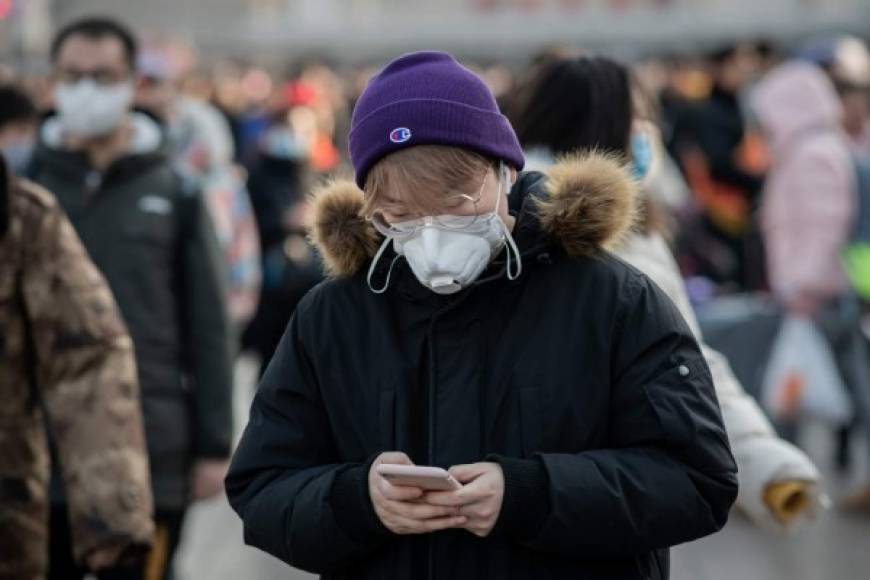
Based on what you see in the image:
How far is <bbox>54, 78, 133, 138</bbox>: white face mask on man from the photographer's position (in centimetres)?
524

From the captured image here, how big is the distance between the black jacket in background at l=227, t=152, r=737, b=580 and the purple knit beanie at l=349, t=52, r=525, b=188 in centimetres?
17

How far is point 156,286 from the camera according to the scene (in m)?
5.04

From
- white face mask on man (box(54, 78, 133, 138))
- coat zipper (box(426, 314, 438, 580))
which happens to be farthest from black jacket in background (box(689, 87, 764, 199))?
coat zipper (box(426, 314, 438, 580))

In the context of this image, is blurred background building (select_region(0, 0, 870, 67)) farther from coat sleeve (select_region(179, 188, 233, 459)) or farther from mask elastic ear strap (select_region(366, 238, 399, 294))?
mask elastic ear strap (select_region(366, 238, 399, 294))

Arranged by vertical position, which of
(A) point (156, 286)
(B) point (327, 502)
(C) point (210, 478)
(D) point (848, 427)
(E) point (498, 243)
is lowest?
(D) point (848, 427)

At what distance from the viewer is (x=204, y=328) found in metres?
5.14

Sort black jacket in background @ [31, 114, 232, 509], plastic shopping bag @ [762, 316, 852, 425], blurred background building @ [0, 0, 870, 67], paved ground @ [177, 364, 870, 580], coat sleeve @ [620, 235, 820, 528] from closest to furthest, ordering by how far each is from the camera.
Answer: coat sleeve @ [620, 235, 820, 528], black jacket in background @ [31, 114, 232, 509], paved ground @ [177, 364, 870, 580], plastic shopping bag @ [762, 316, 852, 425], blurred background building @ [0, 0, 870, 67]

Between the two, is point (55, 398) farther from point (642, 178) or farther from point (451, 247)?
point (451, 247)

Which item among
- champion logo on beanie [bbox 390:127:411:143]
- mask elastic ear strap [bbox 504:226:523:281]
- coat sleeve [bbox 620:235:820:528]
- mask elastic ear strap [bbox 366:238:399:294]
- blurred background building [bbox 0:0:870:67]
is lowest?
blurred background building [bbox 0:0:870:67]

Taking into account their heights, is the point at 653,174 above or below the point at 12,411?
above

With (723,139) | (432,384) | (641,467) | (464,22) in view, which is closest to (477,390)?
(432,384)

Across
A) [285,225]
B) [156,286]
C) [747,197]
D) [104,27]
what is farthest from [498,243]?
[747,197]

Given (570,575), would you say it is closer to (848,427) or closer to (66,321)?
(66,321)

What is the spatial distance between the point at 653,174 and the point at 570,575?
147 centimetres
